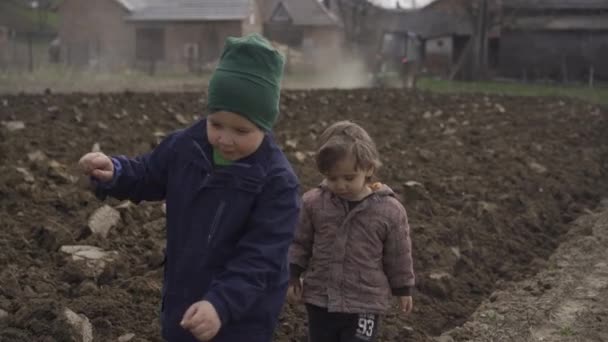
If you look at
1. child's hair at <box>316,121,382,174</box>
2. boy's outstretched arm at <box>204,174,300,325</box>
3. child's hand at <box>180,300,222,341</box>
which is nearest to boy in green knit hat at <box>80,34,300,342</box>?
boy's outstretched arm at <box>204,174,300,325</box>

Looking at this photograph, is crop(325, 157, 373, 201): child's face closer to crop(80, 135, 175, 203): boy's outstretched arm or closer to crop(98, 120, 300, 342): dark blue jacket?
crop(98, 120, 300, 342): dark blue jacket

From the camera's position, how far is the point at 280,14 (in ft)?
145

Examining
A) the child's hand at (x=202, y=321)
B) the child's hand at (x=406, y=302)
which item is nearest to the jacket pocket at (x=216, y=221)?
the child's hand at (x=202, y=321)

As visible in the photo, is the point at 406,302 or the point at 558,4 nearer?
the point at 406,302

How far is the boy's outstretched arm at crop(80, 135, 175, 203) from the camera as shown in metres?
3.09

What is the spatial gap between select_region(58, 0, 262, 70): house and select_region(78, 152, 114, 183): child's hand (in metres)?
33.6

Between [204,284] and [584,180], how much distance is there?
7.75m

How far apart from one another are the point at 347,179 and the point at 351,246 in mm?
267

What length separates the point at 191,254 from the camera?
2961 millimetres

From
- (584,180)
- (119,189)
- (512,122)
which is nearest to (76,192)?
(119,189)

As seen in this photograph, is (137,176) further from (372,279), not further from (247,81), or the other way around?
(372,279)

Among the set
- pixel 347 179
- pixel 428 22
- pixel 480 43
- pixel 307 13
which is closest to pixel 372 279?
pixel 347 179

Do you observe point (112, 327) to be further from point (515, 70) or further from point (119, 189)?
point (515, 70)

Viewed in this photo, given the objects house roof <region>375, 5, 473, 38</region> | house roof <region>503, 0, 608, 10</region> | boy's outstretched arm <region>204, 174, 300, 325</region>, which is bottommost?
boy's outstretched arm <region>204, 174, 300, 325</region>
